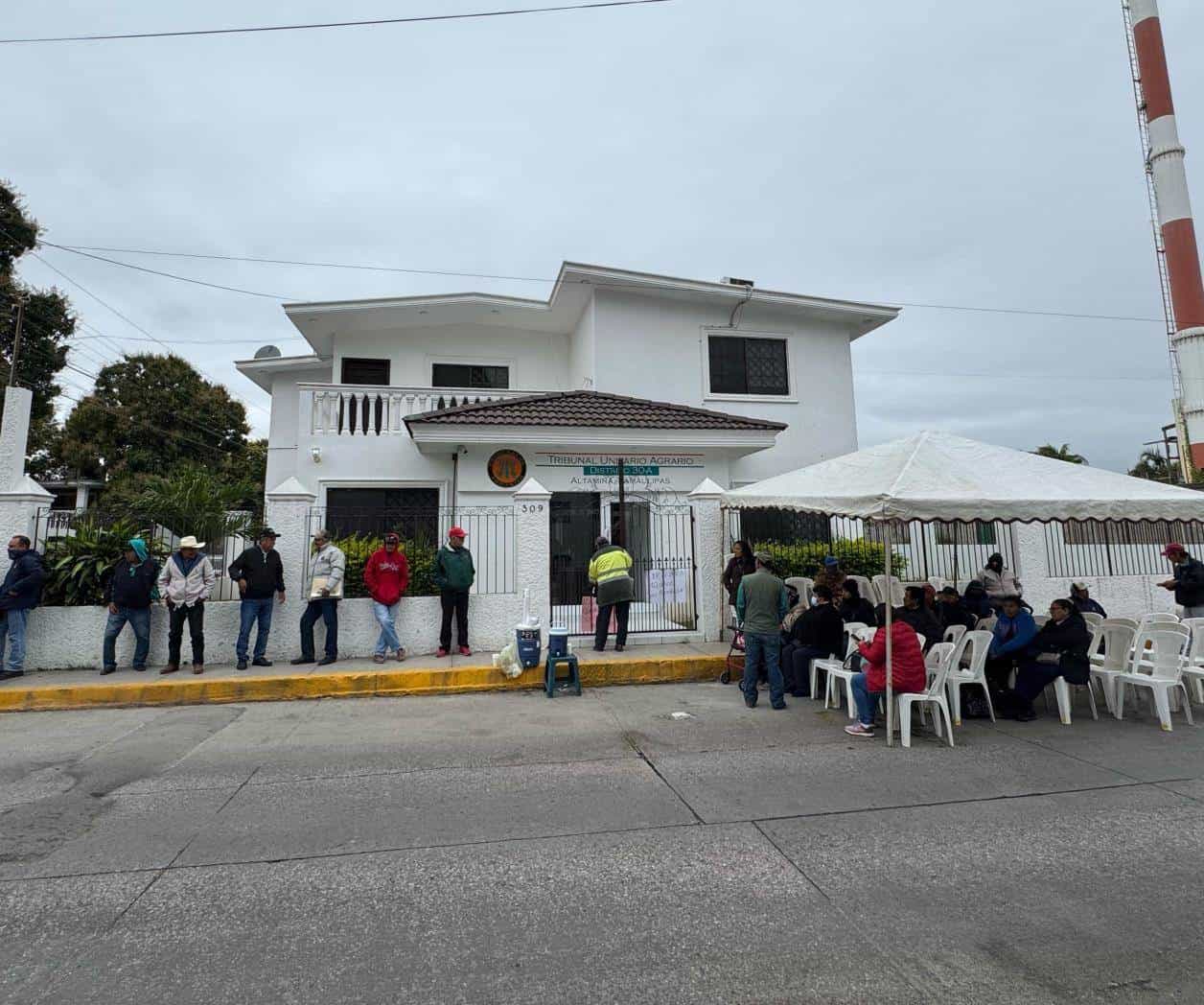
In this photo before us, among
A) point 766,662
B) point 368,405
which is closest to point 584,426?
point 368,405

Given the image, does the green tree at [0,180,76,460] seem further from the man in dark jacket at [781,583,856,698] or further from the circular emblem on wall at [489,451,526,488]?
the man in dark jacket at [781,583,856,698]

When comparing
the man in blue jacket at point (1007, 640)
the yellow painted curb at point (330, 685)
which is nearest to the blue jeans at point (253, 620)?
the yellow painted curb at point (330, 685)

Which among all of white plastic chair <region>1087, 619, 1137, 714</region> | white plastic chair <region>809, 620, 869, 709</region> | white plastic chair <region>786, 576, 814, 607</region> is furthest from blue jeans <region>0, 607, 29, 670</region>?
white plastic chair <region>1087, 619, 1137, 714</region>

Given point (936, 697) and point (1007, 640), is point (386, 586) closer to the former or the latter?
point (936, 697)

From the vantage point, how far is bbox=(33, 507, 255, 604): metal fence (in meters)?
8.45

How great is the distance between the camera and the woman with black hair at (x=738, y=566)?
8523 mm

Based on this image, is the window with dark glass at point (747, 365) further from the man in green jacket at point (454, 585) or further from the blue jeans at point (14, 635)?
the blue jeans at point (14, 635)

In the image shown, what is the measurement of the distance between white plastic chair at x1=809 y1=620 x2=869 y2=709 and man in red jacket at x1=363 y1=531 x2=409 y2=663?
17.0 feet

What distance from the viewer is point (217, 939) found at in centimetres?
285

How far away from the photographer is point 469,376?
50.7 feet

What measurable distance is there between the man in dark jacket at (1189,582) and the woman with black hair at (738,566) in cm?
534

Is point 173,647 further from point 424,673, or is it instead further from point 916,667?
point 916,667

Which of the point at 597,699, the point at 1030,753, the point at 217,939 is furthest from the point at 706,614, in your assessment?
the point at 217,939

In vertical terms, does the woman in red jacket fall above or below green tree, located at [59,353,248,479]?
below
